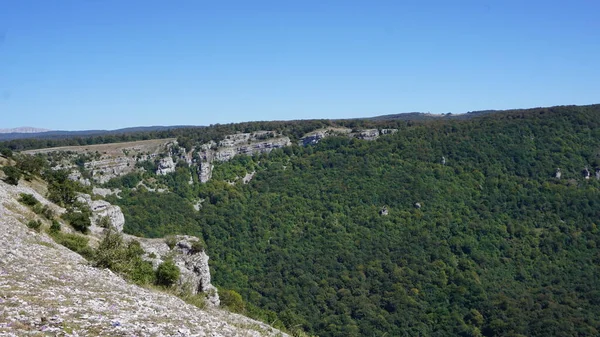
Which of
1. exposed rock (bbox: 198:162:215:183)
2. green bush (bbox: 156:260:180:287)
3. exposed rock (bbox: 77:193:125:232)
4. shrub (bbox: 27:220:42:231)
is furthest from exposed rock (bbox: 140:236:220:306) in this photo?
exposed rock (bbox: 198:162:215:183)

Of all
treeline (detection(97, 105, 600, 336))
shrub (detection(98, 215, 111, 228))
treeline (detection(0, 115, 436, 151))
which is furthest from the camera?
treeline (detection(0, 115, 436, 151))

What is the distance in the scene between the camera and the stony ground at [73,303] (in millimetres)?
9867

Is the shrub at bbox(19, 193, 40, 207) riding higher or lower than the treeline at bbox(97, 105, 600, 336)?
higher

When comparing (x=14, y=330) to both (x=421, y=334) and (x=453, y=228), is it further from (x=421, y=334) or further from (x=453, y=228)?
(x=453, y=228)

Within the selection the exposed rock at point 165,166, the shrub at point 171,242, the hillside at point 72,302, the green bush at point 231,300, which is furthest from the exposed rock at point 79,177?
the hillside at point 72,302

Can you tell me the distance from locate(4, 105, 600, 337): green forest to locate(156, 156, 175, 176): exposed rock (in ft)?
5.36

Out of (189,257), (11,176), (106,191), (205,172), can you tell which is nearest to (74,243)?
(189,257)

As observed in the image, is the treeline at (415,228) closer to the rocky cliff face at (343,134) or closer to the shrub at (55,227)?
the rocky cliff face at (343,134)

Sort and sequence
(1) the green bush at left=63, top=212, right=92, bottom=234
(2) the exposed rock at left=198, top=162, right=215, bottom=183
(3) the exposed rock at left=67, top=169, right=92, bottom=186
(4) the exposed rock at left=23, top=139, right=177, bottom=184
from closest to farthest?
(1) the green bush at left=63, top=212, right=92, bottom=234
(3) the exposed rock at left=67, top=169, right=92, bottom=186
(4) the exposed rock at left=23, top=139, right=177, bottom=184
(2) the exposed rock at left=198, top=162, right=215, bottom=183

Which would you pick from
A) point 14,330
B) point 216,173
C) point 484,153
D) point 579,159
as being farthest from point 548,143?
point 14,330

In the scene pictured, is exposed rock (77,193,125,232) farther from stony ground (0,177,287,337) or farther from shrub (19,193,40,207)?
stony ground (0,177,287,337)

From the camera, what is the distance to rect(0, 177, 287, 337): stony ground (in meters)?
9.87

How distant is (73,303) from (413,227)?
69562 millimetres

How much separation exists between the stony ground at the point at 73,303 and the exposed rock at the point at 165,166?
7483 cm
